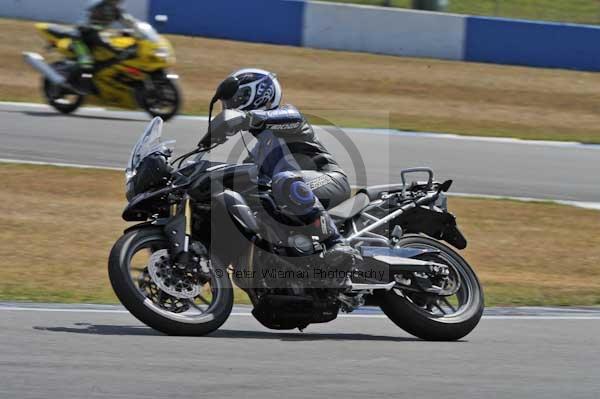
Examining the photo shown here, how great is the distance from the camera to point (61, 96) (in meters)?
14.3

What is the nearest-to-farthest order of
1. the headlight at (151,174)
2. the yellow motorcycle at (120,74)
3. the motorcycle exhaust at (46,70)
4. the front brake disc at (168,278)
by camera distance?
1. the front brake disc at (168,278)
2. the headlight at (151,174)
3. the motorcycle exhaust at (46,70)
4. the yellow motorcycle at (120,74)

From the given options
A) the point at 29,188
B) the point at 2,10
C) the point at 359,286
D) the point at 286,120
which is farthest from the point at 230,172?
the point at 2,10

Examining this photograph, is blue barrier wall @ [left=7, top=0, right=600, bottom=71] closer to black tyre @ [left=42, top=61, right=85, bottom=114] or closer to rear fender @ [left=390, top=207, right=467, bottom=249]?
black tyre @ [left=42, top=61, right=85, bottom=114]

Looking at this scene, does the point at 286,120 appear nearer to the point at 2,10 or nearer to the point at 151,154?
the point at 151,154

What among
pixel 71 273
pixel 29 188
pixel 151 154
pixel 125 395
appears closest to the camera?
pixel 125 395

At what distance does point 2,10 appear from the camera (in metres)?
20.3

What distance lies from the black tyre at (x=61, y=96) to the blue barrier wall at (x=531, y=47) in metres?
7.50

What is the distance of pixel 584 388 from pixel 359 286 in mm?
1429

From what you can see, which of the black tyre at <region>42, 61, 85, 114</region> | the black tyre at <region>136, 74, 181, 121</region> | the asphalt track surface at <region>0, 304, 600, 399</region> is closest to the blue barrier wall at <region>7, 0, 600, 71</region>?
the black tyre at <region>42, 61, 85, 114</region>

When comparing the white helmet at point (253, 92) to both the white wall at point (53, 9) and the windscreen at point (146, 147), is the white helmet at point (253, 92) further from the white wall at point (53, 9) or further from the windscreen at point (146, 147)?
the white wall at point (53, 9)

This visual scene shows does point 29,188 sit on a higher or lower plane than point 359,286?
lower

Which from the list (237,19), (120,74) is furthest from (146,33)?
(237,19)

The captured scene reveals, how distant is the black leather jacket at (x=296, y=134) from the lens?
604cm

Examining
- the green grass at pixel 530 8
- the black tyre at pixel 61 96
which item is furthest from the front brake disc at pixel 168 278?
the green grass at pixel 530 8
